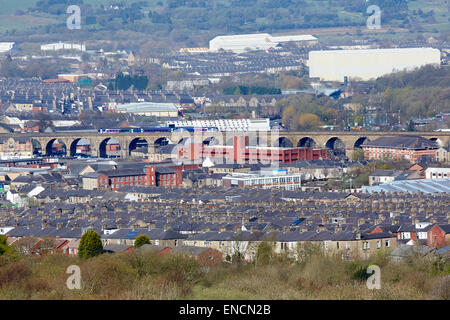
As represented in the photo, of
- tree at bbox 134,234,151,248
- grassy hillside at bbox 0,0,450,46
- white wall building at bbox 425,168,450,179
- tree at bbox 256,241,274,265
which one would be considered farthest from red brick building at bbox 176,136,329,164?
grassy hillside at bbox 0,0,450,46

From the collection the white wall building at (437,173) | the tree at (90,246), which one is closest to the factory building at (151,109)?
the white wall building at (437,173)

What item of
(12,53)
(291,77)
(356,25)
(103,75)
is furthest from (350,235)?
(356,25)

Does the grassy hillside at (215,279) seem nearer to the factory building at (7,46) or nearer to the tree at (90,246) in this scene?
the tree at (90,246)

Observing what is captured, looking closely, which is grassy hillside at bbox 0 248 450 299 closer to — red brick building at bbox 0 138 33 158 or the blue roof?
the blue roof

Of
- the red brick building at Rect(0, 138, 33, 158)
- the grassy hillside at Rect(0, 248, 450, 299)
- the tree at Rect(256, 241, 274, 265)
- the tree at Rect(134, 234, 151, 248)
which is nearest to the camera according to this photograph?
the grassy hillside at Rect(0, 248, 450, 299)

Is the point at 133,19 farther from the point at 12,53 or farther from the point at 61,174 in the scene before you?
the point at 61,174

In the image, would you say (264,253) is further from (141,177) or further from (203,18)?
(203,18)

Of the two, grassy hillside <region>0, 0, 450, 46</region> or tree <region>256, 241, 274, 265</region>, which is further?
grassy hillside <region>0, 0, 450, 46</region>

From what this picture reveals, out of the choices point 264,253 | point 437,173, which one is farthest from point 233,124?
point 264,253
